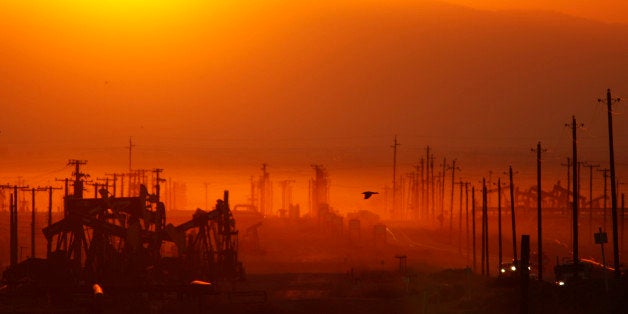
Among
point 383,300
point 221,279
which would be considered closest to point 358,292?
point 383,300

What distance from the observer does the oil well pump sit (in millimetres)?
60312

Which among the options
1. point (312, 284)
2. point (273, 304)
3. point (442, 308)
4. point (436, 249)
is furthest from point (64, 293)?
point (436, 249)

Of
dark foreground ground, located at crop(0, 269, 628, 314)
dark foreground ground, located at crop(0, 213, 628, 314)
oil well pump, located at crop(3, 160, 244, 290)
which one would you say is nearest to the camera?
dark foreground ground, located at crop(0, 269, 628, 314)

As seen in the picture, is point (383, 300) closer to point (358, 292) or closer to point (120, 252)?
point (358, 292)

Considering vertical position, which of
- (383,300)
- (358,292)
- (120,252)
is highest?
(120,252)

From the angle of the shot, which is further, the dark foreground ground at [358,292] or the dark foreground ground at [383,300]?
the dark foreground ground at [358,292]

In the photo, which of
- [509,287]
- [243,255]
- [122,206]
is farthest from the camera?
[243,255]

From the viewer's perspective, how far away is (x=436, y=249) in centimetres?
12325

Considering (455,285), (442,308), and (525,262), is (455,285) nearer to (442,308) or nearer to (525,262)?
(442,308)

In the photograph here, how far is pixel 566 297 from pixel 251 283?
1138 inches

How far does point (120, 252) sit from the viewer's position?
72500 millimetres

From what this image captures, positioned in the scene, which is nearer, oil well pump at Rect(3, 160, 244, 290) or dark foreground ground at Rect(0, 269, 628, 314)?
dark foreground ground at Rect(0, 269, 628, 314)

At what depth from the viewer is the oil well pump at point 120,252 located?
6031 centimetres

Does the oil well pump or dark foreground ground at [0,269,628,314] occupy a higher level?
the oil well pump
